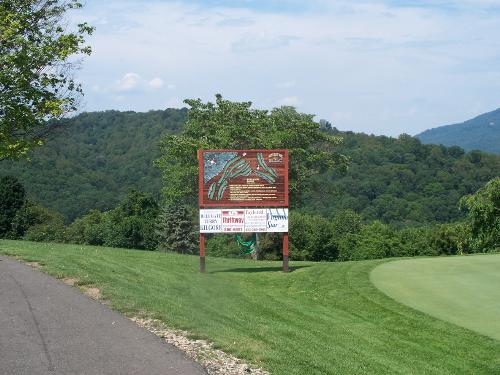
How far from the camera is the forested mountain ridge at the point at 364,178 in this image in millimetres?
89875

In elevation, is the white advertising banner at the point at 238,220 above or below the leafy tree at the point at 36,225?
above

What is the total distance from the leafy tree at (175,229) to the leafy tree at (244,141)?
21.4 metres

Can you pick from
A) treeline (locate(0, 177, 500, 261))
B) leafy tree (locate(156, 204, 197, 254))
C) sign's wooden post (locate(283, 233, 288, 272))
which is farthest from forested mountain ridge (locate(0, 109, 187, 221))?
sign's wooden post (locate(283, 233, 288, 272))

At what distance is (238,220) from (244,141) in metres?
25.4

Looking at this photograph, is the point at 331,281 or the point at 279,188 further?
the point at 279,188

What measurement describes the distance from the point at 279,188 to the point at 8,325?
38.3 ft

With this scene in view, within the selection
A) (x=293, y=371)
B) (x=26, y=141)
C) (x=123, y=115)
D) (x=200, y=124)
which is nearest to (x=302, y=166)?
(x=200, y=124)

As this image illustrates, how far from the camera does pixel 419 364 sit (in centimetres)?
1098

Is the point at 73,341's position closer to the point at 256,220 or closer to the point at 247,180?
the point at 247,180

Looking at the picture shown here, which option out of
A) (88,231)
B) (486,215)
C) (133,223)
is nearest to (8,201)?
(133,223)

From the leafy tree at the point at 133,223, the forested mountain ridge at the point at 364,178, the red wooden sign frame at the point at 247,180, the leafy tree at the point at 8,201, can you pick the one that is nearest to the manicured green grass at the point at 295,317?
the red wooden sign frame at the point at 247,180

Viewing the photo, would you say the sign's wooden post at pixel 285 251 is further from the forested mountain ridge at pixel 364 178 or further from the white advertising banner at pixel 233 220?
the forested mountain ridge at pixel 364 178

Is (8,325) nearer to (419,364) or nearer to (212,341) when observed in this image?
(212,341)

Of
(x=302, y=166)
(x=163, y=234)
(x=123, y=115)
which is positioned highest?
(x=123, y=115)
